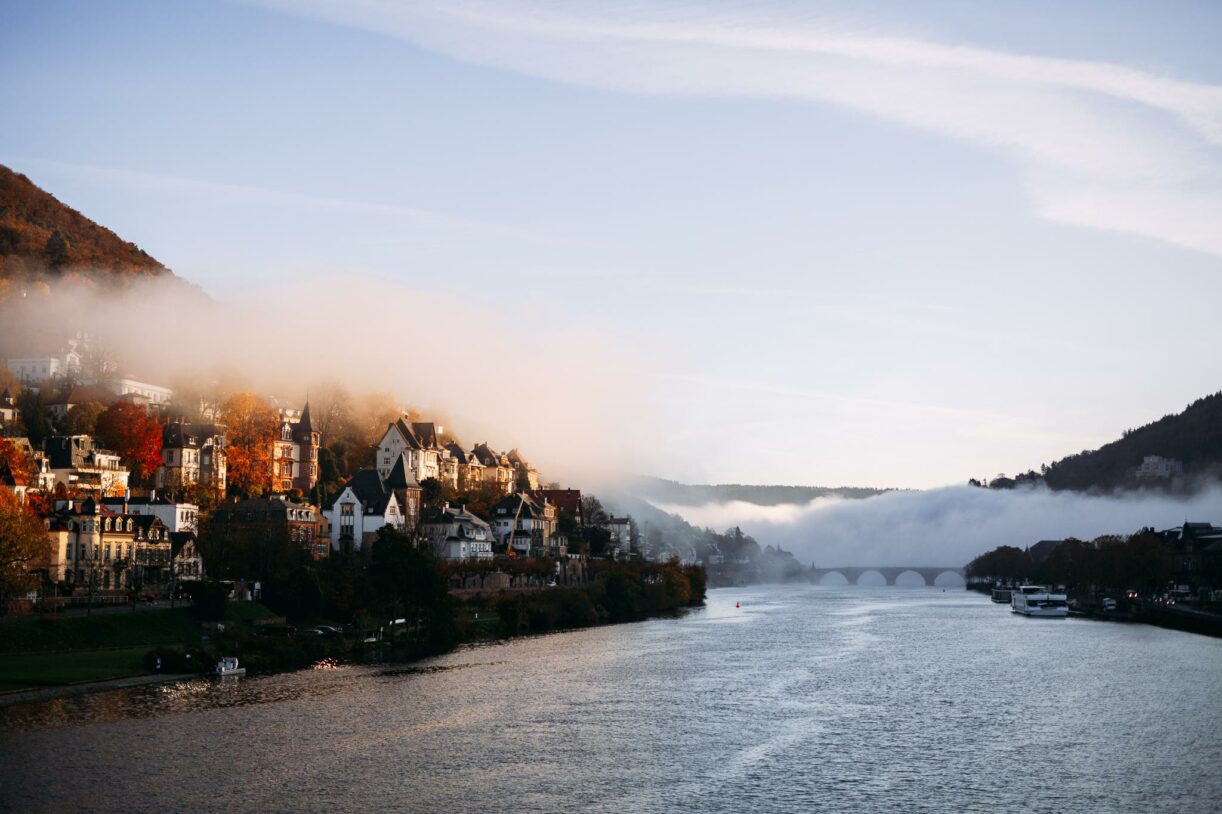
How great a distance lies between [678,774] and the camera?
55.2 m

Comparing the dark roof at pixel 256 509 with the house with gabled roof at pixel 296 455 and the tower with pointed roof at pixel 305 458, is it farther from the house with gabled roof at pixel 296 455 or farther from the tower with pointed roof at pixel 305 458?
the tower with pointed roof at pixel 305 458

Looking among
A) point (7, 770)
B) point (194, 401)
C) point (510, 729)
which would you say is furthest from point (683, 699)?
point (194, 401)

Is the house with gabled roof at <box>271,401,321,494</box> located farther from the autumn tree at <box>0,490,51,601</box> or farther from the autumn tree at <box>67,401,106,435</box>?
the autumn tree at <box>0,490,51,601</box>

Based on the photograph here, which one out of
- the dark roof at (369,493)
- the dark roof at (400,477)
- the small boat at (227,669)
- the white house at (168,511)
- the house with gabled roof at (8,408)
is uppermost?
the house with gabled roof at (8,408)

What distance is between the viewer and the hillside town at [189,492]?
115 m

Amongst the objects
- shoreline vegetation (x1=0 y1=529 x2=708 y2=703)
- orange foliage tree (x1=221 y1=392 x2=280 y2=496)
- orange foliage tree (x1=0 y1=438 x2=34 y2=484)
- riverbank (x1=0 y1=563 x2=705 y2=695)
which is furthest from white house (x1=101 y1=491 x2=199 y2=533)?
riverbank (x1=0 y1=563 x2=705 y2=695)

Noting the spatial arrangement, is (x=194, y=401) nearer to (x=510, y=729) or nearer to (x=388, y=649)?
(x=388, y=649)

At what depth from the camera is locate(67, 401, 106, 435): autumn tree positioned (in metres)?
151

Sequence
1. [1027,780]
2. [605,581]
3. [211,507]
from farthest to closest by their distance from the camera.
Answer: [605,581] → [211,507] → [1027,780]

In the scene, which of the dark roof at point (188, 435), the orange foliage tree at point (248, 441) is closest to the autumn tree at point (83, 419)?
the dark roof at point (188, 435)

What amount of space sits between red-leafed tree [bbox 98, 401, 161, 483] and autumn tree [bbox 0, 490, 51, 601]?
184 feet

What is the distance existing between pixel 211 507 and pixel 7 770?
9336 centimetres

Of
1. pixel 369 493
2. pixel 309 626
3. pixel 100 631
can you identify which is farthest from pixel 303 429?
pixel 100 631

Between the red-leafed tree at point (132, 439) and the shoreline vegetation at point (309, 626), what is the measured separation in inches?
1439
